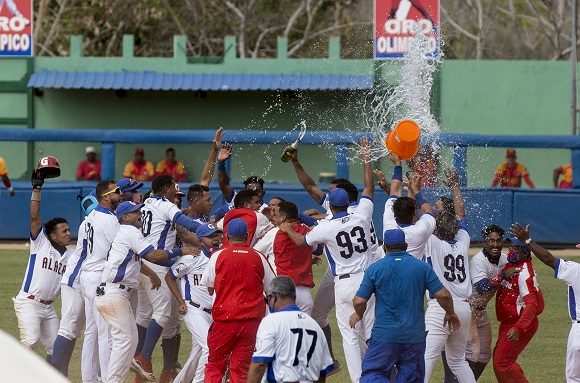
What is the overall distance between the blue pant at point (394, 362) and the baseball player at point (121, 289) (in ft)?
7.28

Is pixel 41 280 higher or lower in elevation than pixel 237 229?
lower

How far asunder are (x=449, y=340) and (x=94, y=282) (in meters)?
3.24

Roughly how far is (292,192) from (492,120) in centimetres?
752

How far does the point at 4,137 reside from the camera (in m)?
21.9

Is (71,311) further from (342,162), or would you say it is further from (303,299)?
(342,162)

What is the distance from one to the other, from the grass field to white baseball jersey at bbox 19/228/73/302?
3.14 feet

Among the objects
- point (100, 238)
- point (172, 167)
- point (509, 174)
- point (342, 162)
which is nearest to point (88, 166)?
point (172, 167)

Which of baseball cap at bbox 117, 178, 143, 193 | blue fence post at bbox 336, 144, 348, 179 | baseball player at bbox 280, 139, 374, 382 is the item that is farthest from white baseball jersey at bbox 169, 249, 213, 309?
blue fence post at bbox 336, 144, 348, 179

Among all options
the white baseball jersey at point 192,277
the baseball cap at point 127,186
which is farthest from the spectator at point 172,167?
the white baseball jersey at point 192,277

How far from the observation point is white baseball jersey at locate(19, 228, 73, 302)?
37.4 feet

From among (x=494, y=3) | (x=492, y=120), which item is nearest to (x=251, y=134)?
(x=492, y=120)

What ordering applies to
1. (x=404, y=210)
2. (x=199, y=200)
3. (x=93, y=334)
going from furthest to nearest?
(x=199, y=200) < (x=93, y=334) < (x=404, y=210)

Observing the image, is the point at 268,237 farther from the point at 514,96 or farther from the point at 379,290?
the point at 514,96

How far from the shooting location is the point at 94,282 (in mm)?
10766
